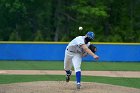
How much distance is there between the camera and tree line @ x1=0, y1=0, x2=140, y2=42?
35500 mm

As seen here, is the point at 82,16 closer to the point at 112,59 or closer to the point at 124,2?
the point at 124,2

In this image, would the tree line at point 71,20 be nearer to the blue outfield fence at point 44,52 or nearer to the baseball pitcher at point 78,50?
the blue outfield fence at point 44,52

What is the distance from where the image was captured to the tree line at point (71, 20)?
116ft

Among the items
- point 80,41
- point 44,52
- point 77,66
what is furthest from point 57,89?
point 44,52

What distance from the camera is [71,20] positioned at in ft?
123

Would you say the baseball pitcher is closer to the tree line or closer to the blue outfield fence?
the blue outfield fence

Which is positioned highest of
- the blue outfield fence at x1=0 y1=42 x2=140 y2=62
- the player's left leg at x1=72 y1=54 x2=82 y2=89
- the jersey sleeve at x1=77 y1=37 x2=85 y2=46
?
the jersey sleeve at x1=77 y1=37 x2=85 y2=46

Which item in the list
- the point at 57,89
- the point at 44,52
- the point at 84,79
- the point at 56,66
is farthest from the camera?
the point at 44,52

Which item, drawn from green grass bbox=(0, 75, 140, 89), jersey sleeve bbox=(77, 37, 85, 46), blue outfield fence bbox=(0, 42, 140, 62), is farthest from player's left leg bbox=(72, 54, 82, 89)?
blue outfield fence bbox=(0, 42, 140, 62)

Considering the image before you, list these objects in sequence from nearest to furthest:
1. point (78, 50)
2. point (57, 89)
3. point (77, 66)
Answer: point (57, 89)
point (77, 66)
point (78, 50)

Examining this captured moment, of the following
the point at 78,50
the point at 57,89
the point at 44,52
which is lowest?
the point at 44,52

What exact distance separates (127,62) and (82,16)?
36.4 feet

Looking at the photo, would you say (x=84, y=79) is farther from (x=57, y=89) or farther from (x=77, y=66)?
(x=57, y=89)

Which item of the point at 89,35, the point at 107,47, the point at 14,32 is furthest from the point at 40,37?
the point at 89,35
